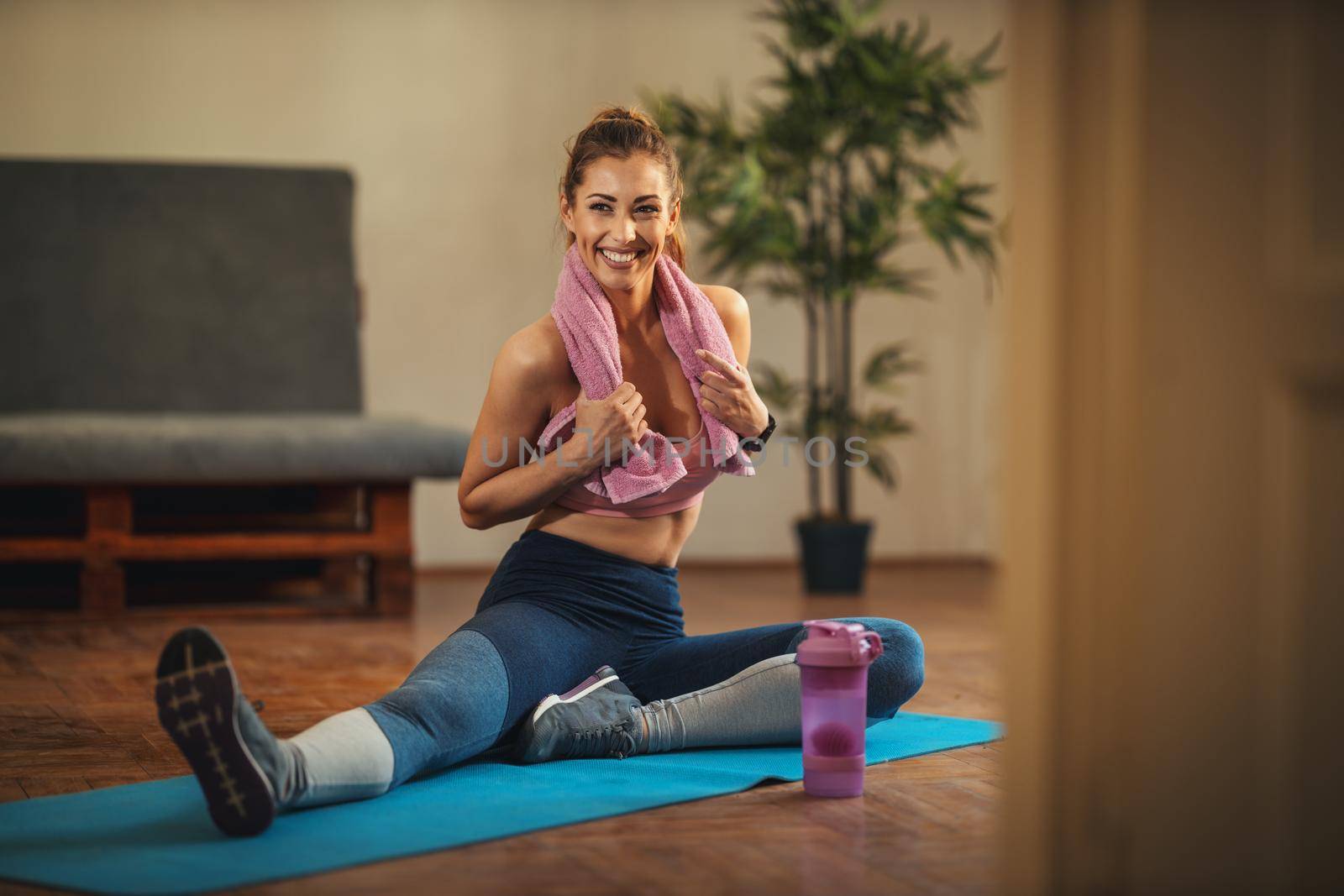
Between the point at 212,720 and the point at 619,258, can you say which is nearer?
the point at 212,720

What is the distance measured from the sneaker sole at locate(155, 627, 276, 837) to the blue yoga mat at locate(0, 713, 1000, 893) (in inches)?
3.0

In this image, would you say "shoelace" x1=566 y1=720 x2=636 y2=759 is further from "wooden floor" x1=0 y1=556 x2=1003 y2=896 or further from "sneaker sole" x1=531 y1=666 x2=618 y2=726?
"wooden floor" x1=0 y1=556 x2=1003 y2=896

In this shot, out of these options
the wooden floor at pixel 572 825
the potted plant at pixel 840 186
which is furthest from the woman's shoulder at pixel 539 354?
the potted plant at pixel 840 186

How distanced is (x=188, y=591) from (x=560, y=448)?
88.6 inches

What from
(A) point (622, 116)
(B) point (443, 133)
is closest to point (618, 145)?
(A) point (622, 116)

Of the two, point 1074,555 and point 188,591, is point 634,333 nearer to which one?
point 1074,555

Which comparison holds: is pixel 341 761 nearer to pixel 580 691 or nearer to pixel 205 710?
pixel 205 710

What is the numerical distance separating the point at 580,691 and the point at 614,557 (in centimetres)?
19

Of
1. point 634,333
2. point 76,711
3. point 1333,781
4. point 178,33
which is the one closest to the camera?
point 1333,781

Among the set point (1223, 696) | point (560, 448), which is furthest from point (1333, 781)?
point (560, 448)

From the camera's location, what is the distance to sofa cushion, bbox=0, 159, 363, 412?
4008mm

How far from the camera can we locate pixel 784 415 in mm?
4781

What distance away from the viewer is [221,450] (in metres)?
3.37

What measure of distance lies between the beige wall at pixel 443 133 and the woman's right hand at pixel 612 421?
2775 mm
